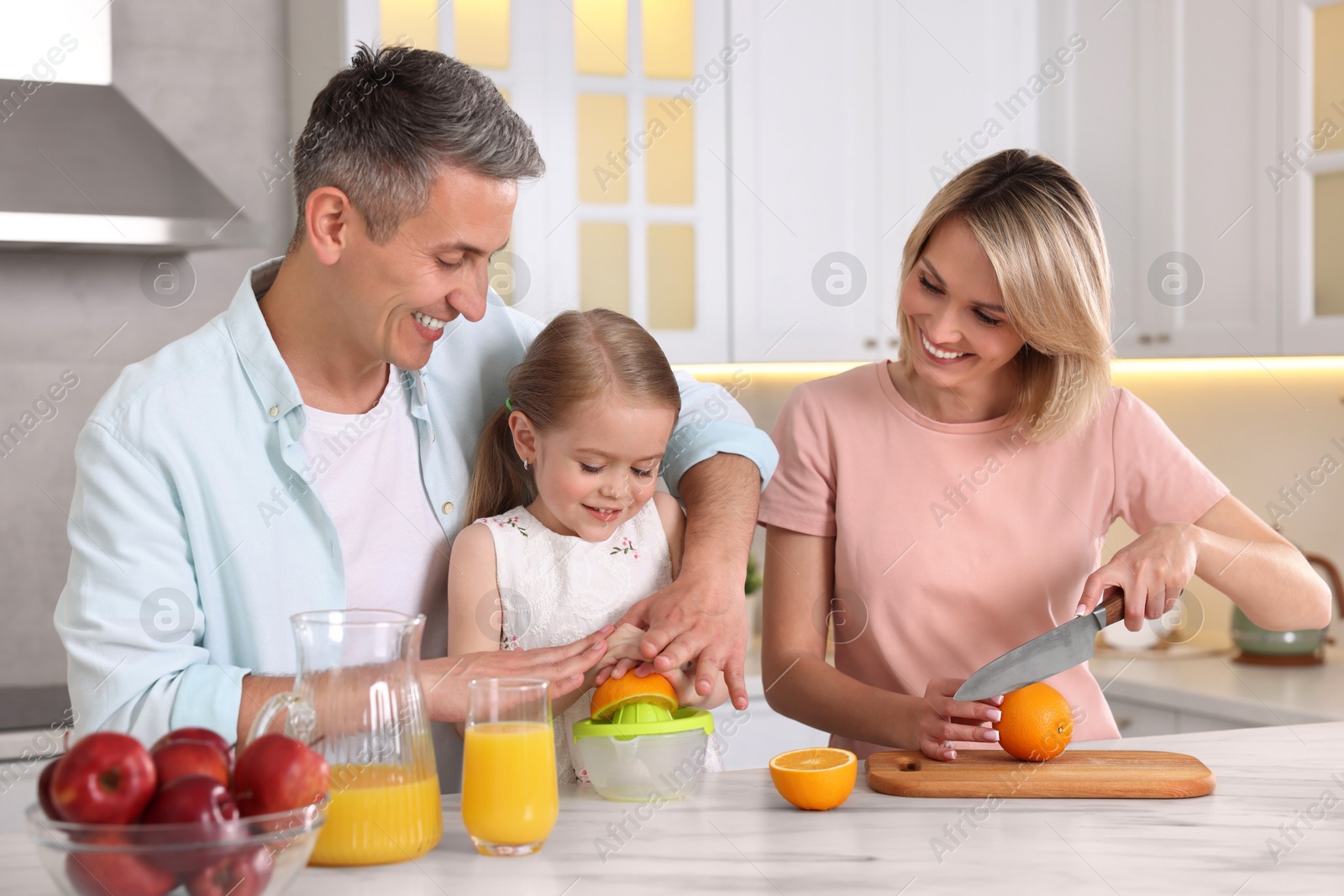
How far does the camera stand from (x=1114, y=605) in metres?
1.31

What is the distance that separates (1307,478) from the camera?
2971mm

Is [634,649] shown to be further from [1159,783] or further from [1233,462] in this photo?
[1233,462]

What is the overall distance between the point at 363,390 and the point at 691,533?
430mm

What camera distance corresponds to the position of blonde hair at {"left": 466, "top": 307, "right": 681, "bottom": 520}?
1422mm

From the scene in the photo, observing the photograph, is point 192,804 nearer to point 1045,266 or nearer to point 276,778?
point 276,778

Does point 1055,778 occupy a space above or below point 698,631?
below

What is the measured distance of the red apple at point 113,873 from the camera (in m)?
0.74

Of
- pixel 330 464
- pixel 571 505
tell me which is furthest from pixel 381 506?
pixel 571 505

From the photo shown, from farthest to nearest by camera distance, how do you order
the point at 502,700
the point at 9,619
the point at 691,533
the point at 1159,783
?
the point at 9,619 → the point at 691,533 → the point at 1159,783 → the point at 502,700

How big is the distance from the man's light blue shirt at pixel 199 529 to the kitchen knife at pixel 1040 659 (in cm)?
65

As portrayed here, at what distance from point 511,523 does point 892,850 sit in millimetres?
643

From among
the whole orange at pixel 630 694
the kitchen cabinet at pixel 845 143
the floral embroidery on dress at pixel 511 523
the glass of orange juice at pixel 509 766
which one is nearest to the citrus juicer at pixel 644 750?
the whole orange at pixel 630 694

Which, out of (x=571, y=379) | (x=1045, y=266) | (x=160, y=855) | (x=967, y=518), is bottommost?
(x=160, y=855)

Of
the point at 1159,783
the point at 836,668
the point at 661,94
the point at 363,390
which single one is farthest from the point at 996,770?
the point at 661,94
